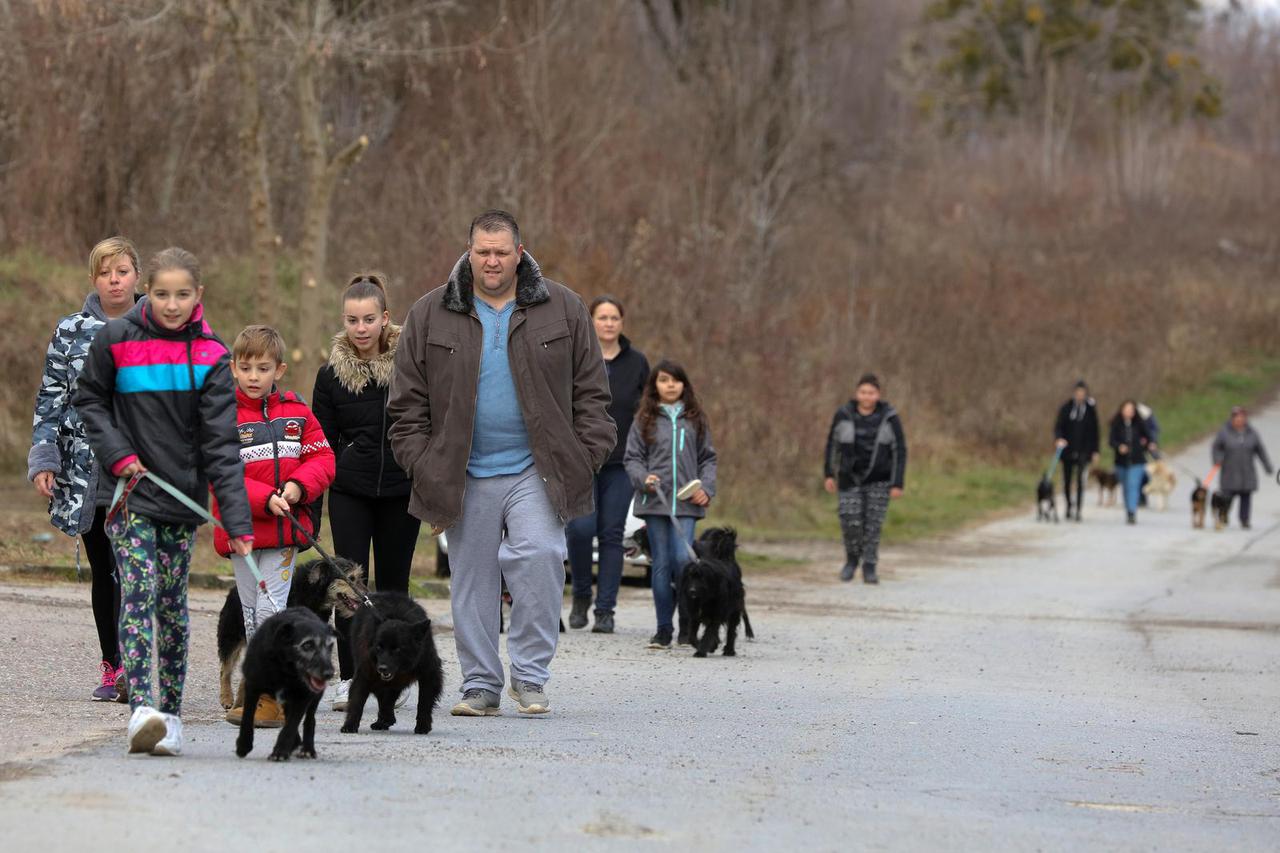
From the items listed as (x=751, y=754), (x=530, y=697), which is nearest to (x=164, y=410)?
(x=530, y=697)

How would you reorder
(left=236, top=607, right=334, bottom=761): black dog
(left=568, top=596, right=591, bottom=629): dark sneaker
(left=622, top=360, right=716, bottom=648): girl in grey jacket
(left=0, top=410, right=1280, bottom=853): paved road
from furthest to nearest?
1. (left=568, top=596, right=591, bottom=629): dark sneaker
2. (left=622, top=360, right=716, bottom=648): girl in grey jacket
3. (left=236, top=607, right=334, bottom=761): black dog
4. (left=0, top=410, right=1280, bottom=853): paved road

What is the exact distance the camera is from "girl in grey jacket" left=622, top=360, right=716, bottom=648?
12688 millimetres

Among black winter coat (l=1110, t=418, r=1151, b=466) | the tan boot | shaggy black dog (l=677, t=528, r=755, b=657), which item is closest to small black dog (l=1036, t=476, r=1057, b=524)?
black winter coat (l=1110, t=418, r=1151, b=466)

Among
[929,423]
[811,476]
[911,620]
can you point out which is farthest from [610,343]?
[929,423]

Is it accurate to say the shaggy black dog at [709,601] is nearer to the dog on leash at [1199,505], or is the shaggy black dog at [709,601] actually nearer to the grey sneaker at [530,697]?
the grey sneaker at [530,697]

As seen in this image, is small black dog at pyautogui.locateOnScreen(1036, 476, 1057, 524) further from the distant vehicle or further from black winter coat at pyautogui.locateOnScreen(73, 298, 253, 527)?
black winter coat at pyautogui.locateOnScreen(73, 298, 253, 527)

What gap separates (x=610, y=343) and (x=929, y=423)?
27331mm

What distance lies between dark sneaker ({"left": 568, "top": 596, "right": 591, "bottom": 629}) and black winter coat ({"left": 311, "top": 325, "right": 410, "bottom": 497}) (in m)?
4.45

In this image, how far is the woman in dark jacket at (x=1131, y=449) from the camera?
30.6 meters

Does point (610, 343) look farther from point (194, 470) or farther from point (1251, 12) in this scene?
point (1251, 12)

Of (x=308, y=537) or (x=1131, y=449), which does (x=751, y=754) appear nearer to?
(x=308, y=537)

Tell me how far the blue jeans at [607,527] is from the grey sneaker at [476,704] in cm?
423

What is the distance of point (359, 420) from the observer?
8.97 meters

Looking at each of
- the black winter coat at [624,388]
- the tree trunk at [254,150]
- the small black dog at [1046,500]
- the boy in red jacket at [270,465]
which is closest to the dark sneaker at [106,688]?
the boy in red jacket at [270,465]
